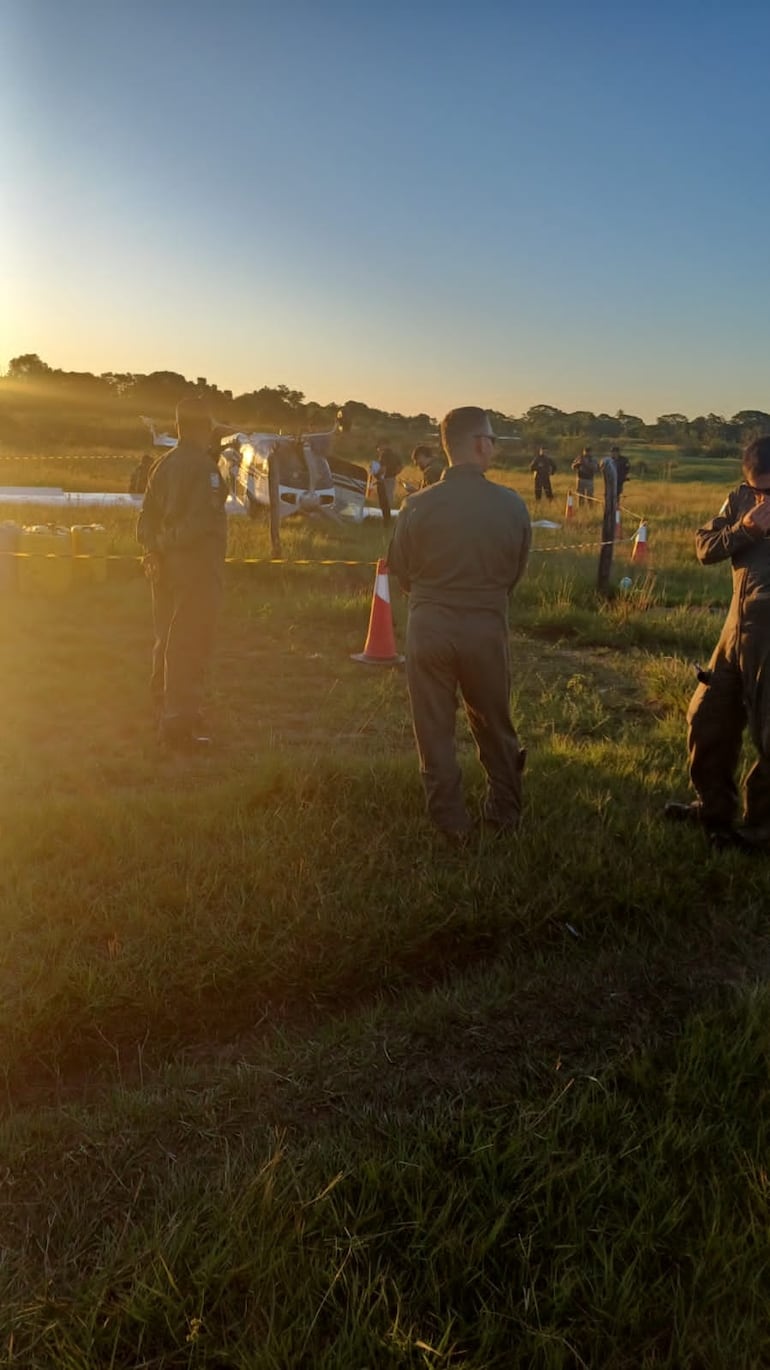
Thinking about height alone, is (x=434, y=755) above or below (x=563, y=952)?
above

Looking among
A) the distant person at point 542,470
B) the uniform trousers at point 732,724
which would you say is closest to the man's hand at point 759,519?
the uniform trousers at point 732,724

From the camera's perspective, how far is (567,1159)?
2.50 meters

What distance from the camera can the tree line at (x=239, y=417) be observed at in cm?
4947

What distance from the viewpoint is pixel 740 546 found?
13.9 feet

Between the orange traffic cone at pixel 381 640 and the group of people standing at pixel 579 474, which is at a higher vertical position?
the group of people standing at pixel 579 474

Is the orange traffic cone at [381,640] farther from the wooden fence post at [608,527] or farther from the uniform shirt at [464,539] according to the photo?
the uniform shirt at [464,539]

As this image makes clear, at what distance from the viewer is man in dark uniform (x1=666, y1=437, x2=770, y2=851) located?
4.18 metres

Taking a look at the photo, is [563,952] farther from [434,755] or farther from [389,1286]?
→ [389,1286]

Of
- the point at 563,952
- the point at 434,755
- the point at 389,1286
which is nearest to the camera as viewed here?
the point at 389,1286

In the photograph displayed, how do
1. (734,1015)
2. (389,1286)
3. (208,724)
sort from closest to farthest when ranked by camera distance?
(389,1286), (734,1015), (208,724)

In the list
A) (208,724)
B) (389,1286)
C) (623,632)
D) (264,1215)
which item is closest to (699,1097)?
(389,1286)

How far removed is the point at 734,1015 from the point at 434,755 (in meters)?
1.67

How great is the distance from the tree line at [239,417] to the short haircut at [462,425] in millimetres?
41800

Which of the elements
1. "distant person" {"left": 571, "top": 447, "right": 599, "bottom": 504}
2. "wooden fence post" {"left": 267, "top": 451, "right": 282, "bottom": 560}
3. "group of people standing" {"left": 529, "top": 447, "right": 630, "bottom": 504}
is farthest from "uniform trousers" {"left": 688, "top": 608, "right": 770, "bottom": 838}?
"distant person" {"left": 571, "top": 447, "right": 599, "bottom": 504}
